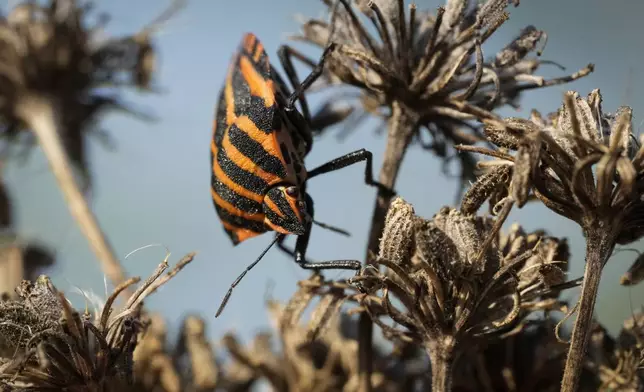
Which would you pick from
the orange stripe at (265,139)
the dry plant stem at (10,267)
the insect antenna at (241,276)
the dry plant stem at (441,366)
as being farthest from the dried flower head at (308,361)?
the dry plant stem at (10,267)

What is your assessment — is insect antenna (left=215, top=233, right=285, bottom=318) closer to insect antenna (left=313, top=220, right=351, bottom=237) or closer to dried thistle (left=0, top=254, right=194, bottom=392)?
insect antenna (left=313, top=220, right=351, bottom=237)

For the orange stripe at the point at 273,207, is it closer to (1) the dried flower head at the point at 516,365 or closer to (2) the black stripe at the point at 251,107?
(2) the black stripe at the point at 251,107

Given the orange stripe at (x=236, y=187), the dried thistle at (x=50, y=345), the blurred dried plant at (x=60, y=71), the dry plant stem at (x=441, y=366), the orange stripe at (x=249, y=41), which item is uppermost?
the blurred dried plant at (x=60, y=71)

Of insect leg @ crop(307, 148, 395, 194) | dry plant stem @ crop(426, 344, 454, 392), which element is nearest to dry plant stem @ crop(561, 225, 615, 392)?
dry plant stem @ crop(426, 344, 454, 392)

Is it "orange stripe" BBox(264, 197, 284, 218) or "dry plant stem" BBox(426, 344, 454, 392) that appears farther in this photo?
"orange stripe" BBox(264, 197, 284, 218)

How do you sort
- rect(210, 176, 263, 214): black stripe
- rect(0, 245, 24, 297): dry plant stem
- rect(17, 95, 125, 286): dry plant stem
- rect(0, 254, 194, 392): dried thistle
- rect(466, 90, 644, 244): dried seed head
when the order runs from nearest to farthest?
rect(466, 90, 644, 244): dried seed head < rect(0, 254, 194, 392): dried thistle < rect(210, 176, 263, 214): black stripe < rect(17, 95, 125, 286): dry plant stem < rect(0, 245, 24, 297): dry plant stem

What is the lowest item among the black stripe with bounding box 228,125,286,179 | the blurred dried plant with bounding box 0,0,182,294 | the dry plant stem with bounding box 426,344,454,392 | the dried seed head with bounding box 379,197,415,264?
the dry plant stem with bounding box 426,344,454,392

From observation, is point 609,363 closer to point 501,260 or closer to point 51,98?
point 501,260

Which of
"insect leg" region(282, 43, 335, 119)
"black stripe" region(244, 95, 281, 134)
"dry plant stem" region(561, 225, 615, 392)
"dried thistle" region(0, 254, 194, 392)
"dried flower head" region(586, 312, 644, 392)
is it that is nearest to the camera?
"dry plant stem" region(561, 225, 615, 392)
